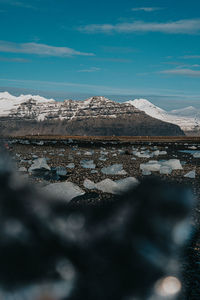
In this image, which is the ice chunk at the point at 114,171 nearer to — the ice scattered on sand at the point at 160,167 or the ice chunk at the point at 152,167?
the ice scattered on sand at the point at 160,167

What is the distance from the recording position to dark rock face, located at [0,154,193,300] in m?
2.96

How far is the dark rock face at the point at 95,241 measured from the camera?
2959 millimetres

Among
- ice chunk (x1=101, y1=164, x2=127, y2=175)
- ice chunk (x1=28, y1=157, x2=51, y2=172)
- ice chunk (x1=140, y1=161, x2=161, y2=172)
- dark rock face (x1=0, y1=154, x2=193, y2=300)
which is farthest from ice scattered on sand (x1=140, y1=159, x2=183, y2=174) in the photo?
dark rock face (x1=0, y1=154, x2=193, y2=300)

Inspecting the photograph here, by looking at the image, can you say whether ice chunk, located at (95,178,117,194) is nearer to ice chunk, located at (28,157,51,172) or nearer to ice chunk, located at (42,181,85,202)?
ice chunk, located at (42,181,85,202)

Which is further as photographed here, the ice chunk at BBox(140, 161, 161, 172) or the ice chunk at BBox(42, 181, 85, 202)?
the ice chunk at BBox(140, 161, 161, 172)

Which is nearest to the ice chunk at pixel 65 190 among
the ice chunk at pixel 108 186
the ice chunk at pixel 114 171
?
the ice chunk at pixel 108 186

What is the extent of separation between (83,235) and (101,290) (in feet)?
1.92

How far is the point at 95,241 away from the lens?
3344 millimetres

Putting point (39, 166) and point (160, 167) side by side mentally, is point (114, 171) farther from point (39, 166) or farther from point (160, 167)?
point (39, 166)

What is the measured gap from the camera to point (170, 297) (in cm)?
347

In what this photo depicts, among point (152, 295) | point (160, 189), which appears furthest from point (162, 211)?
point (152, 295)

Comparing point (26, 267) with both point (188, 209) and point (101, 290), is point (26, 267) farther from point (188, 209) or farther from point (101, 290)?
point (188, 209)

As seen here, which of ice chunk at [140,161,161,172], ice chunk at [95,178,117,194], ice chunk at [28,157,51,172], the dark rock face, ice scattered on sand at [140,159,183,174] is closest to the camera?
the dark rock face

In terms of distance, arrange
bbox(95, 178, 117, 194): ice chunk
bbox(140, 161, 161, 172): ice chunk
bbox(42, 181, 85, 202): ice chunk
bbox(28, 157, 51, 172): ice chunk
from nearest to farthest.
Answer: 1. bbox(42, 181, 85, 202): ice chunk
2. bbox(95, 178, 117, 194): ice chunk
3. bbox(28, 157, 51, 172): ice chunk
4. bbox(140, 161, 161, 172): ice chunk
